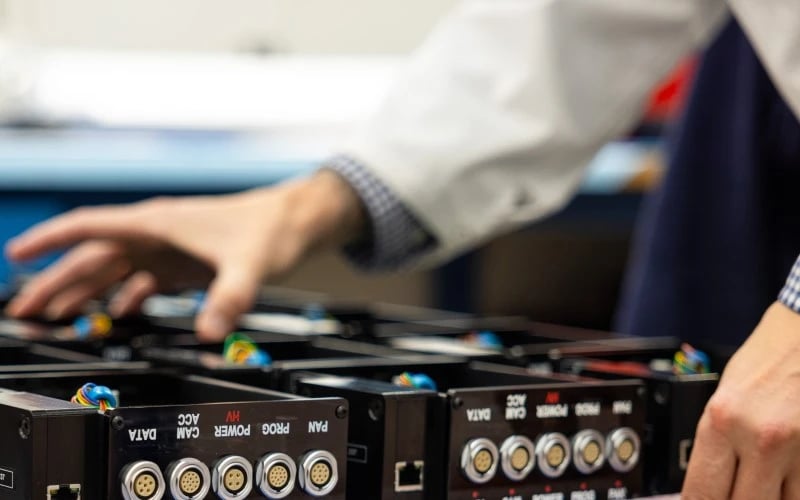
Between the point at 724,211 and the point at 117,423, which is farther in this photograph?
the point at 724,211

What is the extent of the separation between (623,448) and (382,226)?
0.59 meters

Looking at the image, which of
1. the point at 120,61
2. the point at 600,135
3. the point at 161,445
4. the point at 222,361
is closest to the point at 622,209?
the point at 120,61

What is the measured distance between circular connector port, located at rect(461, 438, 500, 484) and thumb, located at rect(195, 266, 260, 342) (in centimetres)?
46

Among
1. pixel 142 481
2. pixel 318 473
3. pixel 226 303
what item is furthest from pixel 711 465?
pixel 226 303

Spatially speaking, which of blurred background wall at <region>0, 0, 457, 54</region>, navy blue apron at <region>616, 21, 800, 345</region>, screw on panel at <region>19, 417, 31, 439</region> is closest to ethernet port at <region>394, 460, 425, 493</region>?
screw on panel at <region>19, 417, 31, 439</region>

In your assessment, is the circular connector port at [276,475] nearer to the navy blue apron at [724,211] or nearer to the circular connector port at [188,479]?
the circular connector port at [188,479]

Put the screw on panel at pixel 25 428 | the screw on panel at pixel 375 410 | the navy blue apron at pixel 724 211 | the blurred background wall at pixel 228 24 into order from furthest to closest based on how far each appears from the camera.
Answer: the blurred background wall at pixel 228 24, the navy blue apron at pixel 724 211, the screw on panel at pixel 375 410, the screw on panel at pixel 25 428

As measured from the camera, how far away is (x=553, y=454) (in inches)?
40.1

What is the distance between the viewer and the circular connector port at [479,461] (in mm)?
977

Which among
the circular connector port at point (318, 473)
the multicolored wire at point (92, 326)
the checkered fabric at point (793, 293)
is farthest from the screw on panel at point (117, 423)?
the multicolored wire at point (92, 326)

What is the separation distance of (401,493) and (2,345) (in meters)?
0.48

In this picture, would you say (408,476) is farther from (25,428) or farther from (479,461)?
(25,428)

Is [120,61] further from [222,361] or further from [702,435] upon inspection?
[702,435]

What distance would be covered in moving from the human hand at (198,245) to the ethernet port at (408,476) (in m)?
0.47
